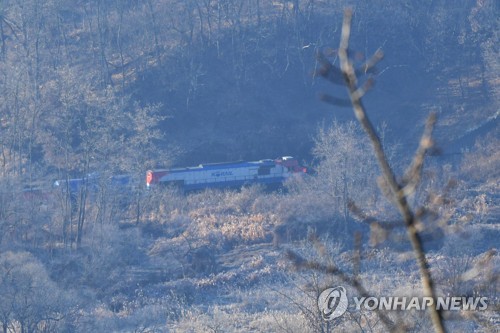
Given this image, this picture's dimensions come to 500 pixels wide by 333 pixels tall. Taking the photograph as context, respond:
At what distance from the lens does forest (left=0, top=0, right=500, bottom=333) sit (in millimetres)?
18484

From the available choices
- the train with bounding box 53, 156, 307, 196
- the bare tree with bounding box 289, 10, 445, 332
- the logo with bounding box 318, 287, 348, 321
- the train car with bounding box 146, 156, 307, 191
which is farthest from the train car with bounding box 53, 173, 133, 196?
the bare tree with bounding box 289, 10, 445, 332

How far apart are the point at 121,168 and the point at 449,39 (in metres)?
23.9

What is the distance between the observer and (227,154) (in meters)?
40.8

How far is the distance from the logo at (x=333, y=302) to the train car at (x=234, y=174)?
2165cm

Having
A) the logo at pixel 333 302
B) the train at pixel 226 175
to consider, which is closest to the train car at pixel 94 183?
the train at pixel 226 175

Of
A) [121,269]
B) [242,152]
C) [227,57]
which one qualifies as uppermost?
[227,57]

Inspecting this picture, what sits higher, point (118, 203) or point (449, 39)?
point (449, 39)

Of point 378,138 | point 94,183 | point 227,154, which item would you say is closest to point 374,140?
point 378,138

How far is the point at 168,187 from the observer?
33.6m

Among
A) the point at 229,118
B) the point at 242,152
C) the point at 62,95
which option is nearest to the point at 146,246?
the point at 62,95

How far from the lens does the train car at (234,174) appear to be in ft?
114

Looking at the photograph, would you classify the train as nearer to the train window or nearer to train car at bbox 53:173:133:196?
the train window

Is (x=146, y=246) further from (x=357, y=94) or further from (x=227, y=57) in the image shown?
(x=357, y=94)

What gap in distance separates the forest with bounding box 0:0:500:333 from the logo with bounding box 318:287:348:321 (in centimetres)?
17
